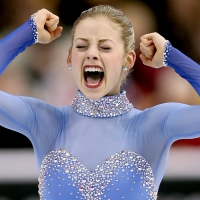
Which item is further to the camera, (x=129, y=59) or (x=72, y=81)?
(x=72, y=81)

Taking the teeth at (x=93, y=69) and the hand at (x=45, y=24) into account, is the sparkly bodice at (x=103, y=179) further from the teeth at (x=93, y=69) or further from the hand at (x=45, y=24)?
the hand at (x=45, y=24)

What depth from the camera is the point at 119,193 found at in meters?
1.64

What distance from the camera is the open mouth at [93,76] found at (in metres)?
1.68

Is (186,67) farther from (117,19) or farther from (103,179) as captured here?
(103,179)

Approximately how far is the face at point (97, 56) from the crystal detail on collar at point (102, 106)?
0.04 metres

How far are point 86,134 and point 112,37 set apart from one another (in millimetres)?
342

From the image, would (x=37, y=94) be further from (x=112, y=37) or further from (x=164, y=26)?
(x=112, y=37)

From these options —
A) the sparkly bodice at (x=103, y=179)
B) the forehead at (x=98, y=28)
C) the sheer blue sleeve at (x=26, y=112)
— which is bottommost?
the sparkly bodice at (x=103, y=179)

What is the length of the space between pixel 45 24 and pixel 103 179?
1.87 feet

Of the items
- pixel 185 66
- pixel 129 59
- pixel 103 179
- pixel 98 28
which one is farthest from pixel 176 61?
pixel 103 179

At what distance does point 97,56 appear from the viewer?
5.48ft

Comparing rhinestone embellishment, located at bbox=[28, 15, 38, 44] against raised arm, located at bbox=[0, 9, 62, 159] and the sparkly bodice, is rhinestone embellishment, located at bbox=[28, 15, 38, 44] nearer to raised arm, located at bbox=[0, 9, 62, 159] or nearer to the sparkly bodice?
raised arm, located at bbox=[0, 9, 62, 159]

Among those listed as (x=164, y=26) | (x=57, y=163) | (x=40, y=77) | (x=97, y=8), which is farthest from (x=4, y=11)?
(x=57, y=163)

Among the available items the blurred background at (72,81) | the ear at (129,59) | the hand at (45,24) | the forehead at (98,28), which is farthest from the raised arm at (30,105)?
the blurred background at (72,81)
